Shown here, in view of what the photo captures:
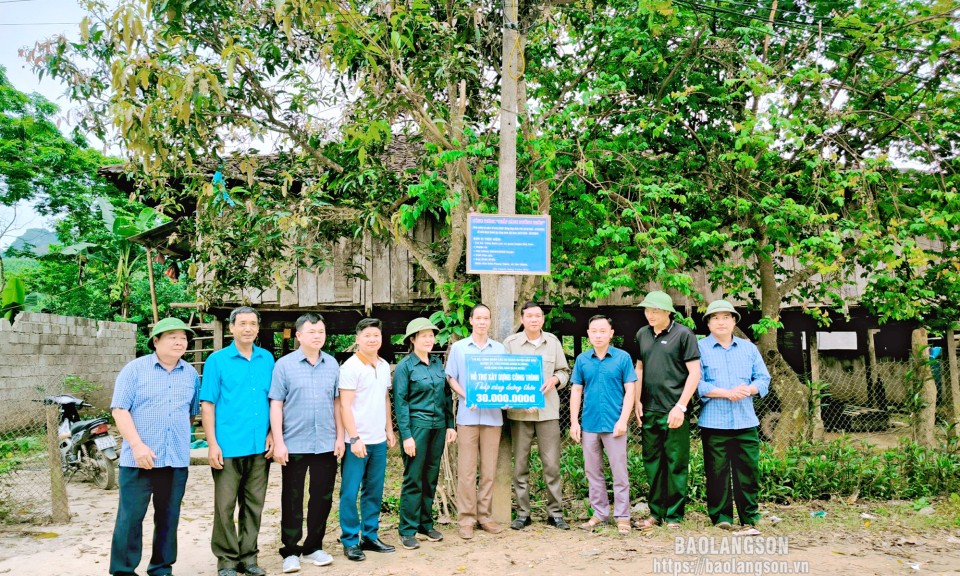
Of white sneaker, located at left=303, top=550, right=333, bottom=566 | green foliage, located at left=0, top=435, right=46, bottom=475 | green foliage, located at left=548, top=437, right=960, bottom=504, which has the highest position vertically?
green foliage, located at left=548, top=437, right=960, bottom=504

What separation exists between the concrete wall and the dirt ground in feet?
19.6

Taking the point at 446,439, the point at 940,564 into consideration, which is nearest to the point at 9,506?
the point at 446,439

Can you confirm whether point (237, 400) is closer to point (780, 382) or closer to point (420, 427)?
point (420, 427)

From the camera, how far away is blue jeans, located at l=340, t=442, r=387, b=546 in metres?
4.55

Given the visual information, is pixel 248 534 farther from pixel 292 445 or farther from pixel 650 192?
pixel 650 192

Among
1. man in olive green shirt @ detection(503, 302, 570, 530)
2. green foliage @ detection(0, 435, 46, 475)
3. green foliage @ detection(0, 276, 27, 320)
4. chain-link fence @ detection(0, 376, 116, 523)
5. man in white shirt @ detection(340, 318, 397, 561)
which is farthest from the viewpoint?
green foliage @ detection(0, 276, 27, 320)

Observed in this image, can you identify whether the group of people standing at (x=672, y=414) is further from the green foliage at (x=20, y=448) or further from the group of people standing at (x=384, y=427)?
the green foliage at (x=20, y=448)

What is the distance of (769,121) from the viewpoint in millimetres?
6094

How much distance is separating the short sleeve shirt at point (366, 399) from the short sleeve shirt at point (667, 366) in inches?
79.9

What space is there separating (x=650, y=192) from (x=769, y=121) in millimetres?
1240

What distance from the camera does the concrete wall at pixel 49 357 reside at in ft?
35.8

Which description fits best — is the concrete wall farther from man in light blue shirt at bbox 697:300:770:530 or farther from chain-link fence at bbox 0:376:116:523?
man in light blue shirt at bbox 697:300:770:530

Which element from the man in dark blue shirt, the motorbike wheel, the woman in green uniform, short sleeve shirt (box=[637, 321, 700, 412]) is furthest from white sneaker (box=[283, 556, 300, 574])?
the motorbike wheel

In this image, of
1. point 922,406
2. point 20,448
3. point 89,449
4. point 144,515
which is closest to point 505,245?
point 144,515
